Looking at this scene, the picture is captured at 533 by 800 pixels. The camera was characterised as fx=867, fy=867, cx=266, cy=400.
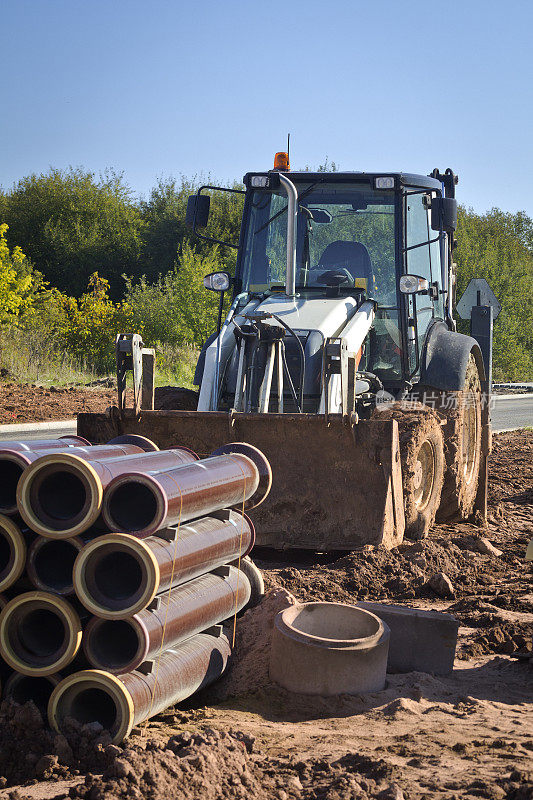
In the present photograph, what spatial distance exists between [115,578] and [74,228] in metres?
49.0

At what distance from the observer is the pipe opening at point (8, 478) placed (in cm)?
419

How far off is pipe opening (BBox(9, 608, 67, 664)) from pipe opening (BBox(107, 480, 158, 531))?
1.67 ft

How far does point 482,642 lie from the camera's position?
208 inches

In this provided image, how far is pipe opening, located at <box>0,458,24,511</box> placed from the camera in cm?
419

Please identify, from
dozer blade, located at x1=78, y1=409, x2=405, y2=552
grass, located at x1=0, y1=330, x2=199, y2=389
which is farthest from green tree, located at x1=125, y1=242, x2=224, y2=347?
dozer blade, located at x1=78, y1=409, x2=405, y2=552

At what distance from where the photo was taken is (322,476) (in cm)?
677

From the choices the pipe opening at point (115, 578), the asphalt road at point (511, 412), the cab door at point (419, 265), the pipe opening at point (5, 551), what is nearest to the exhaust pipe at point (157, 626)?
the pipe opening at point (115, 578)

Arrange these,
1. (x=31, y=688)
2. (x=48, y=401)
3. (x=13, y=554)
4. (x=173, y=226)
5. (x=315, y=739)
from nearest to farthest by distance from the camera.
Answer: (x=315, y=739), (x=13, y=554), (x=31, y=688), (x=48, y=401), (x=173, y=226)

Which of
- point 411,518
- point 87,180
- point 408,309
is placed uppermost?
point 87,180

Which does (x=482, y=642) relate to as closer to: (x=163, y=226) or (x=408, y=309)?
(x=408, y=309)

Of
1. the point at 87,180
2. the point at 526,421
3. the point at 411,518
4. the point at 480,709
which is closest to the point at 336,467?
the point at 411,518

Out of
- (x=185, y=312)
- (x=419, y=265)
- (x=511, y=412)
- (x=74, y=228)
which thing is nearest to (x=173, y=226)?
(x=74, y=228)

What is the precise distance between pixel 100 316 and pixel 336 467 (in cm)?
2983

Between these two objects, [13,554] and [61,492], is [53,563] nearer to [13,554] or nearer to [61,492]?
[13,554]
